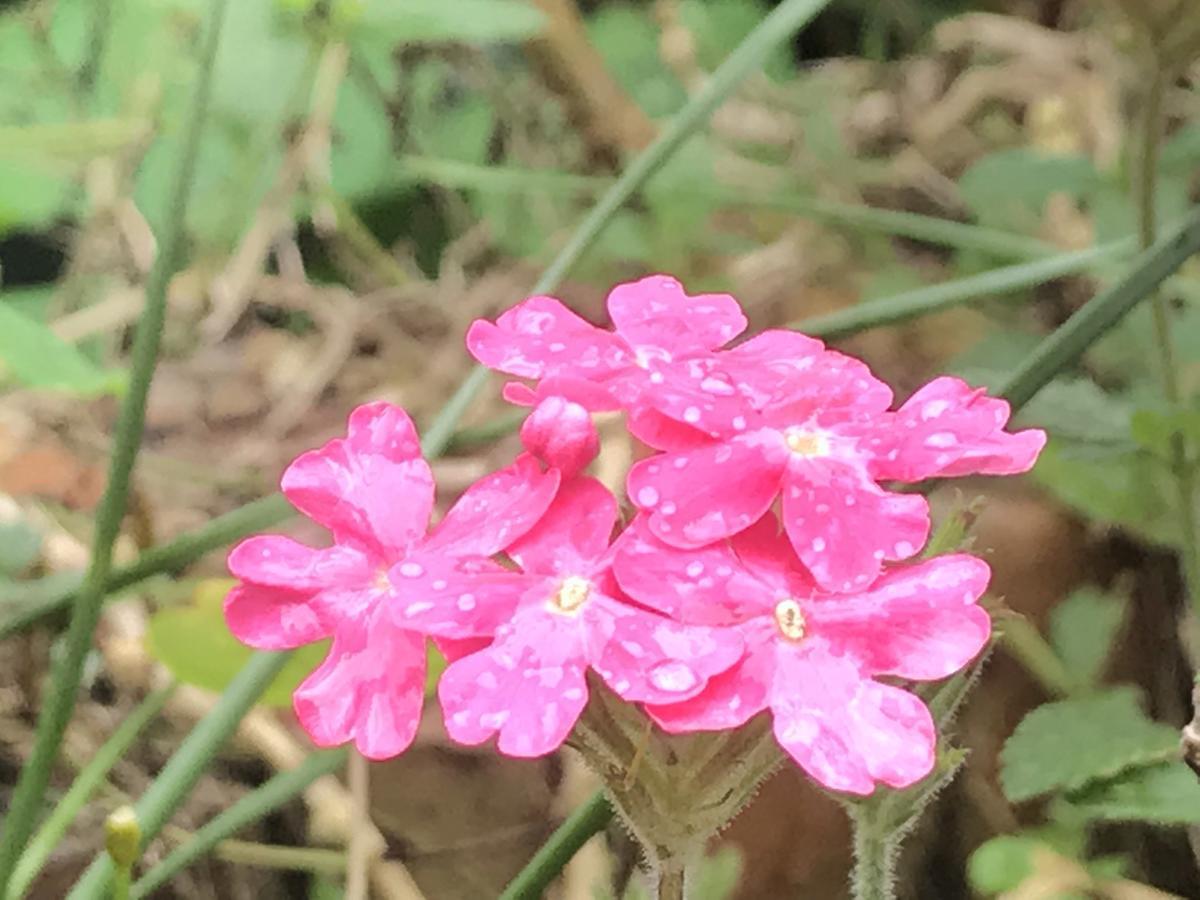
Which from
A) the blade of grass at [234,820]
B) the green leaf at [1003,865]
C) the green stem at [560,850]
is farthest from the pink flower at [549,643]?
the green leaf at [1003,865]

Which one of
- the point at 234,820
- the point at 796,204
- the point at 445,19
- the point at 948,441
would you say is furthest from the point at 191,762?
the point at 796,204

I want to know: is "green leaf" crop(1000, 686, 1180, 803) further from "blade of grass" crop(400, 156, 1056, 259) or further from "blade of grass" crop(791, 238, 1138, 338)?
"blade of grass" crop(400, 156, 1056, 259)

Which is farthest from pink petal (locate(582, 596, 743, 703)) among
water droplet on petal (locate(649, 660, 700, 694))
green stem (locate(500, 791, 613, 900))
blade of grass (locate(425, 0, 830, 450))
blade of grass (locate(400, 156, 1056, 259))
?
blade of grass (locate(400, 156, 1056, 259))

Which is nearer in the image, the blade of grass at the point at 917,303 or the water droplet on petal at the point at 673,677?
the water droplet on petal at the point at 673,677

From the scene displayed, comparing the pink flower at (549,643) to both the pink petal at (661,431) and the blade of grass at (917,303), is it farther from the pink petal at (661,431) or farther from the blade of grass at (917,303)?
the blade of grass at (917,303)

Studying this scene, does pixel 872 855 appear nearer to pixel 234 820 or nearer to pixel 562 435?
pixel 562 435
